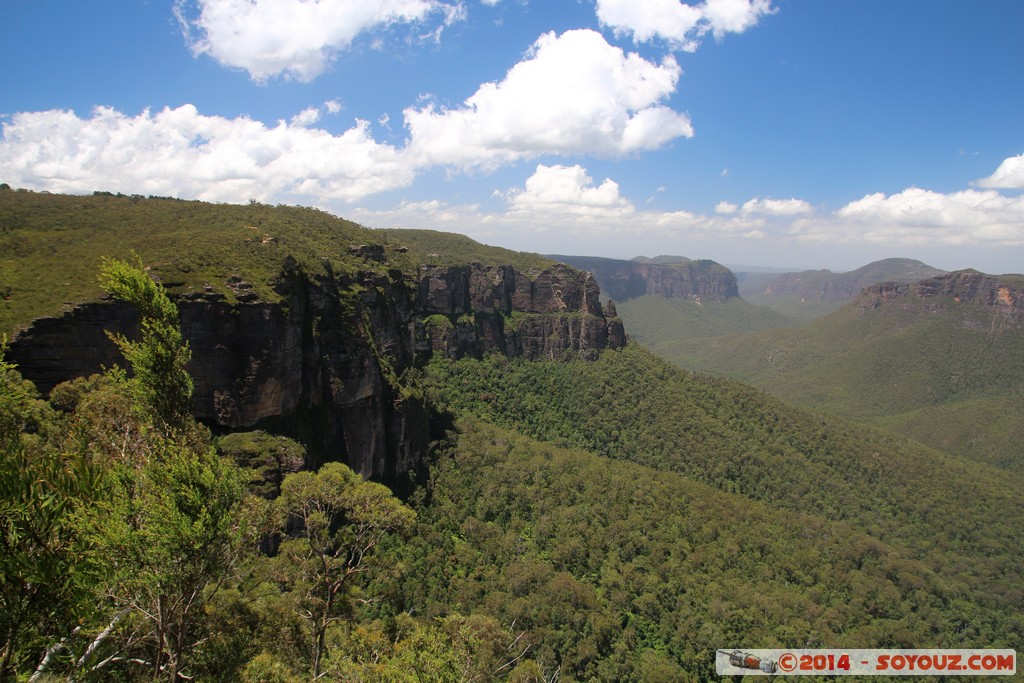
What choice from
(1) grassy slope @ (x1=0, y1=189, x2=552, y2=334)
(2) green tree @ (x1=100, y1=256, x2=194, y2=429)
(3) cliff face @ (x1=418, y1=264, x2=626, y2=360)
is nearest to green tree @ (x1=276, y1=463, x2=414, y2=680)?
(2) green tree @ (x1=100, y1=256, x2=194, y2=429)

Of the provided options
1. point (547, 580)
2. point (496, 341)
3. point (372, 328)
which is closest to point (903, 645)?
point (547, 580)

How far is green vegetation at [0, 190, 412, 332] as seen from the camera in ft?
90.1

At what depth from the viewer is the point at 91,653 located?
913 cm

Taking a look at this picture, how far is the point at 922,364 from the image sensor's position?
453 feet

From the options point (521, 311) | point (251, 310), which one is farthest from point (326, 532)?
point (521, 311)

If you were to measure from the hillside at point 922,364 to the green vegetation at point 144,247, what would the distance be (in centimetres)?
11840

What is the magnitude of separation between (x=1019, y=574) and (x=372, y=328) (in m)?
73.7

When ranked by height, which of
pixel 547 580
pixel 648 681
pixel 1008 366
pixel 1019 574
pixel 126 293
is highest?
pixel 126 293

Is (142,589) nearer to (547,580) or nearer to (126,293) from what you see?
(126,293)

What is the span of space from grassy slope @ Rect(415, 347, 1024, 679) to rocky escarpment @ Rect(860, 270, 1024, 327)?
304ft

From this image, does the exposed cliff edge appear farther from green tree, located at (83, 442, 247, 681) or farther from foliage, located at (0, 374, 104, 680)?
foliage, located at (0, 374, 104, 680)

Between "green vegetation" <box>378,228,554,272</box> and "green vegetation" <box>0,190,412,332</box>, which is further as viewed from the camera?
"green vegetation" <box>378,228,554,272</box>

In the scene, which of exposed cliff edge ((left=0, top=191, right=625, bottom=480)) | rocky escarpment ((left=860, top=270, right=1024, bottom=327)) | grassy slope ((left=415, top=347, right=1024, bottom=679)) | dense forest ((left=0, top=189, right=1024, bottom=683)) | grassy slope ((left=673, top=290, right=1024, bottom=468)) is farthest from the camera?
rocky escarpment ((left=860, top=270, right=1024, bottom=327))

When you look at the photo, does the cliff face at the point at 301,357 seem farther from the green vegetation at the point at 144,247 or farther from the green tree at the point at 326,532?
the green tree at the point at 326,532
